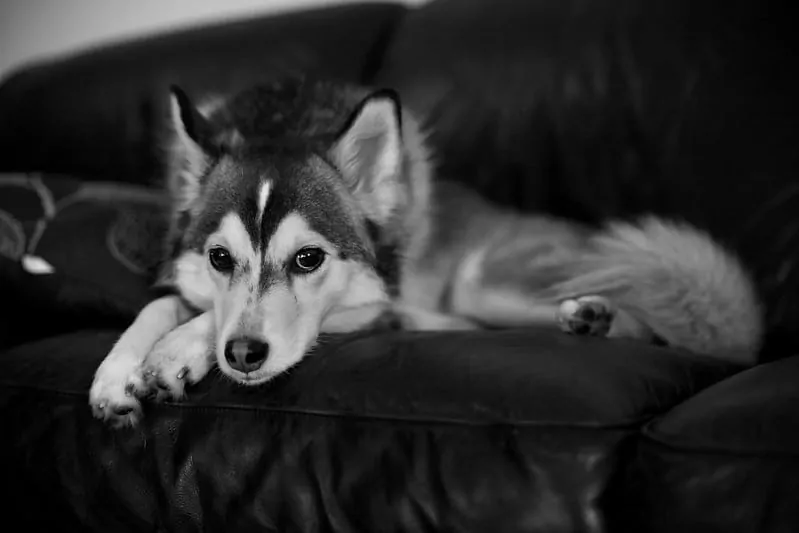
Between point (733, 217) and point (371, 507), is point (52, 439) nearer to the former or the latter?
point (371, 507)

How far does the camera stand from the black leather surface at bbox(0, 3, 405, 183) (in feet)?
7.88

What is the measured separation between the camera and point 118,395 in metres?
1.22

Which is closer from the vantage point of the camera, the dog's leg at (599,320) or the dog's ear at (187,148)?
the dog's leg at (599,320)

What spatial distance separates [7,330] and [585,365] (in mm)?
1360

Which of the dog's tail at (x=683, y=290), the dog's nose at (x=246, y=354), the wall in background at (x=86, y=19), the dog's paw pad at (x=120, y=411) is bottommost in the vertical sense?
the dog's paw pad at (x=120, y=411)

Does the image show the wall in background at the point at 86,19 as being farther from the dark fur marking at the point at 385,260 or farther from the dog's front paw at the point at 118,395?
the dog's front paw at the point at 118,395

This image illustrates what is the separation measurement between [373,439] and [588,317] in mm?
587

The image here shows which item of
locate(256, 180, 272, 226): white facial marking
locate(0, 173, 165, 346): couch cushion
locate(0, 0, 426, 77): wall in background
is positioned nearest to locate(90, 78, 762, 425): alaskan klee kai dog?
locate(256, 180, 272, 226): white facial marking

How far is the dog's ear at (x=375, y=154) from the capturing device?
1.50m

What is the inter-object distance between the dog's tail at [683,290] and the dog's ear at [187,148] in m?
0.86

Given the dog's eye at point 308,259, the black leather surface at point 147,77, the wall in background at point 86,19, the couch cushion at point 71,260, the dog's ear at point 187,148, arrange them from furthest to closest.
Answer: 1. the wall in background at point 86,19
2. the black leather surface at point 147,77
3. the couch cushion at point 71,260
4. the dog's ear at point 187,148
5. the dog's eye at point 308,259

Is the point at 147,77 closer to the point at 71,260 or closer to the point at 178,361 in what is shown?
the point at 71,260

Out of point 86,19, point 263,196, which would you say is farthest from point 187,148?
point 86,19

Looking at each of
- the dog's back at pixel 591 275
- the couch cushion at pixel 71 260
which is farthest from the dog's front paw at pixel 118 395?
the dog's back at pixel 591 275
